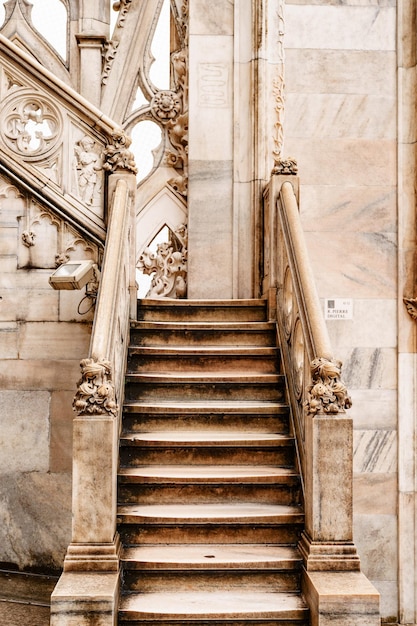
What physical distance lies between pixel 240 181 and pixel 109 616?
462cm

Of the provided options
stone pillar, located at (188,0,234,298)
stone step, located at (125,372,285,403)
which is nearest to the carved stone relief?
stone pillar, located at (188,0,234,298)

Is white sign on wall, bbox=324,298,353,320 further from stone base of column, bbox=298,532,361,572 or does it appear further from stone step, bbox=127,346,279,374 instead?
stone base of column, bbox=298,532,361,572

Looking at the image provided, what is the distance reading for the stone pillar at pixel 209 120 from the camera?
24.4 feet

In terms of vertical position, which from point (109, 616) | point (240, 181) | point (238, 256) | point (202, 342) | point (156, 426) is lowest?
point (109, 616)

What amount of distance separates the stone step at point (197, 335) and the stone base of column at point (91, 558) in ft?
6.84

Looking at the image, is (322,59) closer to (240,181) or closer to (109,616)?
(240,181)

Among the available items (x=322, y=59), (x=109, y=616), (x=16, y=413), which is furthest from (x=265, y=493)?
(x=322, y=59)

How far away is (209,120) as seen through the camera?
7453 mm

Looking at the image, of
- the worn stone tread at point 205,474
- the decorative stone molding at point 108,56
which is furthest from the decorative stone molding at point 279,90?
the worn stone tread at point 205,474

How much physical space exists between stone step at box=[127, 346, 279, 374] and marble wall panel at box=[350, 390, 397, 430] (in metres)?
1.97

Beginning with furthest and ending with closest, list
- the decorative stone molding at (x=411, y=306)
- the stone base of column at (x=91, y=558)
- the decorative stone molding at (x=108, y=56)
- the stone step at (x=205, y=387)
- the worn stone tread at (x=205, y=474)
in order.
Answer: the decorative stone molding at (x=108, y=56) → the decorative stone molding at (x=411, y=306) → the stone step at (x=205, y=387) → the worn stone tread at (x=205, y=474) → the stone base of column at (x=91, y=558)

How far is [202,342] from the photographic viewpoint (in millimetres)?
6121

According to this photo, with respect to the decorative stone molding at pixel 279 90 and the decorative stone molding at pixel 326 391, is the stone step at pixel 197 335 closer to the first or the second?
the decorative stone molding at pixel 326 391

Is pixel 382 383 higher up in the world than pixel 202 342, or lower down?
lower down
